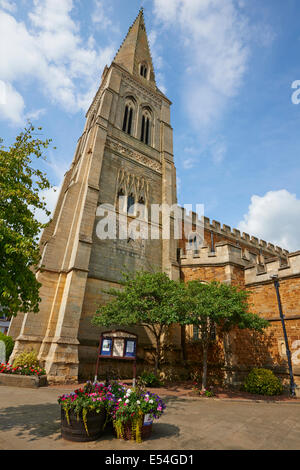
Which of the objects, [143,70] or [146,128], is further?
[143,70]

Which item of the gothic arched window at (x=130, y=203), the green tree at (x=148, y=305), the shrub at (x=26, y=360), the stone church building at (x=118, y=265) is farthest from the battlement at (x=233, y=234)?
the shrub at (x=26, y=360)

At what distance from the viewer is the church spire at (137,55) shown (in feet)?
95.7

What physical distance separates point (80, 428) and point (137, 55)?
36911 millimetres

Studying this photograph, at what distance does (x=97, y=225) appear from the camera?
1633 centimetres

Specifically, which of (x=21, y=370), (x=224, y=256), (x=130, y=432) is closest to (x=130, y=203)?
(x=224, y=256)

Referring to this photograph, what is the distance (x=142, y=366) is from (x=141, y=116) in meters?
22.7

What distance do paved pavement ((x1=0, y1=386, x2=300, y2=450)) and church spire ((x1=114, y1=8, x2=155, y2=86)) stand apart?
3134cm

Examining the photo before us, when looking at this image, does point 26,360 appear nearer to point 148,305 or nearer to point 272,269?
point 148,305

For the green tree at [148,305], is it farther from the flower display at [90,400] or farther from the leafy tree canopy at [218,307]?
the flower display at [90,400]

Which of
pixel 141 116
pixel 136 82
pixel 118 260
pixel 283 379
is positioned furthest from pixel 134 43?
pixel 283 379

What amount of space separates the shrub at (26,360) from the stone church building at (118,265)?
1.49ft

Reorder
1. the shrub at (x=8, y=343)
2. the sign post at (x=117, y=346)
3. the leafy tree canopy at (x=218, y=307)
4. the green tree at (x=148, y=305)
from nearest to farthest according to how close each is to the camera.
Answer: the sign post at (x=117, y=346)
the leafy tree canopy at (x=218, y=307)
the green tree at (x=148, y=305)
the shrub at (x=8, y=343)

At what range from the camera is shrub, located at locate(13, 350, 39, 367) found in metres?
11.1
